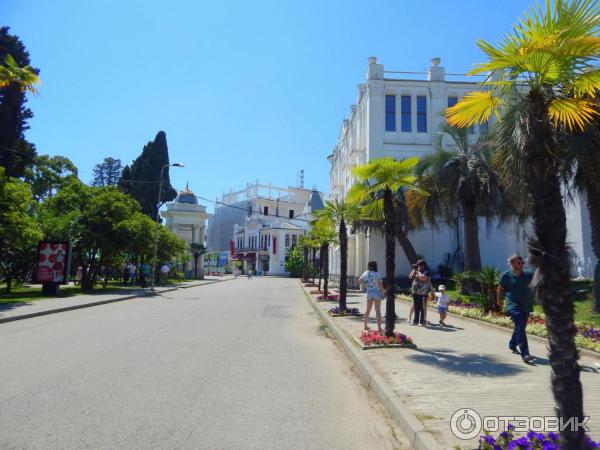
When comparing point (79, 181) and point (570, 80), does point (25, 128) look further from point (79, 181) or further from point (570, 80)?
point (570, 80)

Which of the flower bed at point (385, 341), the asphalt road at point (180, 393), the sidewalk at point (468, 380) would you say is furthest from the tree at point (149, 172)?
the sidewalk at point (468, 380)

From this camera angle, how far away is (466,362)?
24.7ft

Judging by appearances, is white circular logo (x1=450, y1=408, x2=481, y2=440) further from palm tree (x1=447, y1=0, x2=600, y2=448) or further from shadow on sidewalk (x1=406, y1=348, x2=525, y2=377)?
shadow on sidewalk (x1=406, y1=348, x2=525, y2=377)

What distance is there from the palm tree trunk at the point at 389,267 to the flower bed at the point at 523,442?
5.53m

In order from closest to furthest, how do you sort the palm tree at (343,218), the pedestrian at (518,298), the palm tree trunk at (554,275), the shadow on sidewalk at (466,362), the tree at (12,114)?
the palm tree trunk at (554,275)
the shadow on sidewalk at (466,362)
the pedestrian at (518,298)
the palm tree at (343,218)
the tree at (12,114)

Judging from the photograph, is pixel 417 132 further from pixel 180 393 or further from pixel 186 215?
pixel 186 215

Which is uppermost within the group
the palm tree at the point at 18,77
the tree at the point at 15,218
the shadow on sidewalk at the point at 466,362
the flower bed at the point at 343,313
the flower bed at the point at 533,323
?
the palm tree at the point at 18,77

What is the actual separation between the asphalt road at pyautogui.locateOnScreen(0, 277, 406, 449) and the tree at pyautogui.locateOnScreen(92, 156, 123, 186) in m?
73.3

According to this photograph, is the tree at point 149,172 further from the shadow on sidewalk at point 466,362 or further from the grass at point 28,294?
the shadow on sidewalk at point 466,362

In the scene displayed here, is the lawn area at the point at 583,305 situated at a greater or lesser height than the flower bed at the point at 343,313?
greater

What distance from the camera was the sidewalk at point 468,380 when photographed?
483 centimetres

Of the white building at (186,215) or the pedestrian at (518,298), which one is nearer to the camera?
the pedestrian at (518,298)

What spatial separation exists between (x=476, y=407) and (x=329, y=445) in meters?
1.94

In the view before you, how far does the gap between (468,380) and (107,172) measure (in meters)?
82.8
